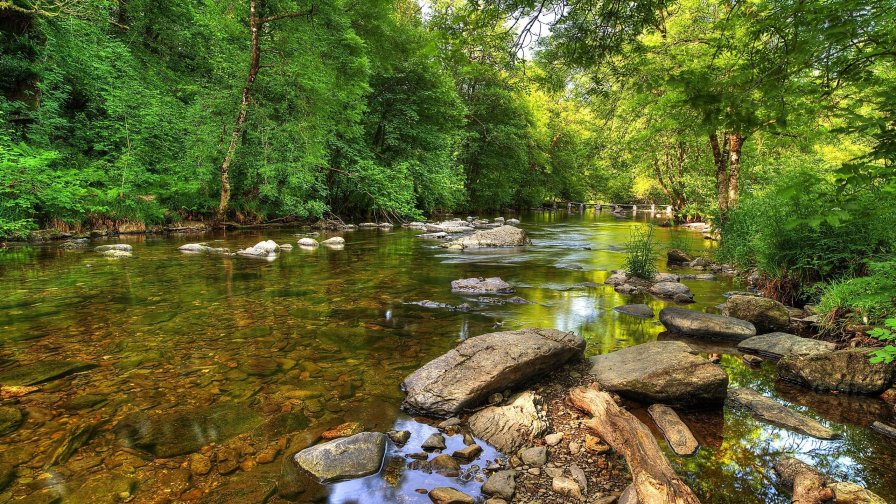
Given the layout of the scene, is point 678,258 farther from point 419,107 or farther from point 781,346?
point 419,107

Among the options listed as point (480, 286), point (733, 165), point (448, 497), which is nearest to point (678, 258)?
point (733, 165)

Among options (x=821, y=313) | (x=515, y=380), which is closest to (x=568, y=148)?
(x=821, y=313)

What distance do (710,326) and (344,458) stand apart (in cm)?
499

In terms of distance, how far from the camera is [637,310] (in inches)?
269

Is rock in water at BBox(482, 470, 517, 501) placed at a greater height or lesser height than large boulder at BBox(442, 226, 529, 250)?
lesser

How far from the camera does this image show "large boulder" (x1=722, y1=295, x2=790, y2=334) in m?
6.01

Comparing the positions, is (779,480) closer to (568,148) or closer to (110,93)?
(110,93)

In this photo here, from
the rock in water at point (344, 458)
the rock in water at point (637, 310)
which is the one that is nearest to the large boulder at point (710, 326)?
the rock in water at point (637, 310)

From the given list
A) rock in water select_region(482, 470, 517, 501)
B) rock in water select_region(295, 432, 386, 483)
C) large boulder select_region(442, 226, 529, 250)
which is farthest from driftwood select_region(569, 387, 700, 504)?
large boulder select_region(442, 226, 529, 250)

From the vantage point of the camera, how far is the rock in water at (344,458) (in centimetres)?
279

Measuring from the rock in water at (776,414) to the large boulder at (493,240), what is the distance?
1072 centimetres

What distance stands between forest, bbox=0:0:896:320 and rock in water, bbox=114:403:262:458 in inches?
149

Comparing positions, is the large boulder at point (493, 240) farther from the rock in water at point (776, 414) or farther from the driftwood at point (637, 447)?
the driftwood at point (637, 447)

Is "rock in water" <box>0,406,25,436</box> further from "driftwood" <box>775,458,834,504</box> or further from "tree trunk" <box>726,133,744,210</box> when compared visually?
"tree trunk" <box>726,133,744,210</box>
